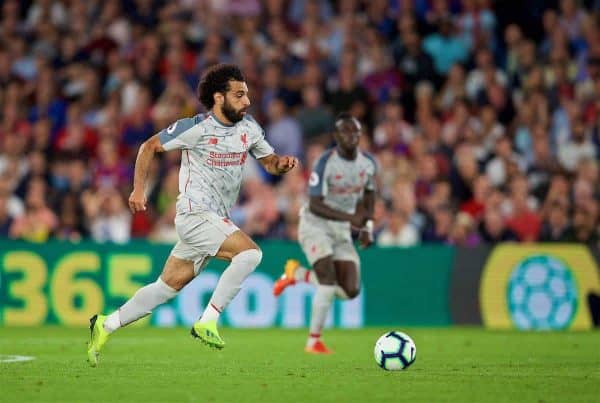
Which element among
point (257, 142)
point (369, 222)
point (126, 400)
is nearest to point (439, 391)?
point (126, 400)

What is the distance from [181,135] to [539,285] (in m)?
9.17

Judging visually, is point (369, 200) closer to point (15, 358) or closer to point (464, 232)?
point (15, 358)

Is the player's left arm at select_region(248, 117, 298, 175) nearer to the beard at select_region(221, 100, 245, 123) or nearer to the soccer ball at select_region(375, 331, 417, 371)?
the beard at select_region(221, 100, 245, 123)

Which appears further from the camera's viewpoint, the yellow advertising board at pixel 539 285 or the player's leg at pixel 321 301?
the yellow advertising board at pixel 539 285

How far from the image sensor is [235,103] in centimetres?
1073

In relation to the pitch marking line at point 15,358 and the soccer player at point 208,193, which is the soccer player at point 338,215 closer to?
the soccer player at point 208,193

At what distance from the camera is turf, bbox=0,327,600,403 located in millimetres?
8578

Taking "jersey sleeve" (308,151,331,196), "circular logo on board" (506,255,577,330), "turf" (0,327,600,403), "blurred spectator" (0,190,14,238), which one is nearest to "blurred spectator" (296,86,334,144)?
"circular logo on board" (506,255,577,330)

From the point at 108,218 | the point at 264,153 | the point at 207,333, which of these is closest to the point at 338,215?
the point at 264,153

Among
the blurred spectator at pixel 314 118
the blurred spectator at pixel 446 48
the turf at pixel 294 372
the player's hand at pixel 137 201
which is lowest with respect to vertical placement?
the turf at pixel 294 372

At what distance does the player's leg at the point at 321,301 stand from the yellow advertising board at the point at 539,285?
205 inches

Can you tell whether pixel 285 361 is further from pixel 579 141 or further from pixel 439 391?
pixel 579 141

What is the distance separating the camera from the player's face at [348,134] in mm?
13578

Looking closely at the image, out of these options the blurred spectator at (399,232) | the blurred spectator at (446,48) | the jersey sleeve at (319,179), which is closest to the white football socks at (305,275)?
the jersey sleeve at (319,179)
